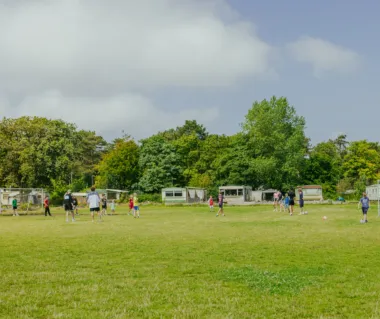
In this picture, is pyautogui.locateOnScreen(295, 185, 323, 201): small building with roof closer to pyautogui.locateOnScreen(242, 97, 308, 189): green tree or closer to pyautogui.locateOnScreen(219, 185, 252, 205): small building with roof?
pyautogui.locateOnScreen(242, 97, 308, 189): green tree

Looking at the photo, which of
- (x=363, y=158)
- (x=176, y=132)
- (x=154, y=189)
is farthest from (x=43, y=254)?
(x=176, y=132)

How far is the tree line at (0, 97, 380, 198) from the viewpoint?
65188 mm

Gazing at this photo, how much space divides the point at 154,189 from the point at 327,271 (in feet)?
260


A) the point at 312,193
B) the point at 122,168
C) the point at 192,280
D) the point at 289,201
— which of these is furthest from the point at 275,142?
the point at 192,280

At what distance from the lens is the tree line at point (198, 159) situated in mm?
65188

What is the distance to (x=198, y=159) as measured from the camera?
9600cm

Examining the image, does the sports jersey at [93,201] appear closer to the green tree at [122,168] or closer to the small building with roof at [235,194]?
the small building with roof at [235,194]

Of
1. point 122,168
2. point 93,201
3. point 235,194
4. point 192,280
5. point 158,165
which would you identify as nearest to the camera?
point 192,280

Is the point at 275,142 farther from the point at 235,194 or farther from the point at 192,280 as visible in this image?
the point at 192,280

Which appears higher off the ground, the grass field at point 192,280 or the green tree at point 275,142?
the green tree at point 275,142

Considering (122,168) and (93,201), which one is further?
(122,168)

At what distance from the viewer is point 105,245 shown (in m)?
16.6

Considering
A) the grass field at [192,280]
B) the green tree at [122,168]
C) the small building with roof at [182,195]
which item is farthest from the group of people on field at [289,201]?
the green tree at [122,168]

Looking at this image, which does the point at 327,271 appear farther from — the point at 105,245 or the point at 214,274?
the point at 105,245
